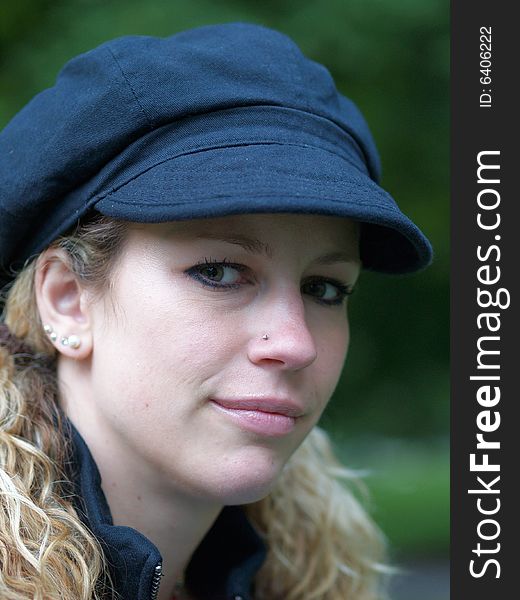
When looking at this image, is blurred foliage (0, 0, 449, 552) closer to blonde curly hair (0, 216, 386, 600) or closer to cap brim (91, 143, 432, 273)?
blonde curly hair (0, 216, 386, 600)

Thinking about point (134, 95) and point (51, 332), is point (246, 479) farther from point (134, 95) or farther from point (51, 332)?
point (134, 95)

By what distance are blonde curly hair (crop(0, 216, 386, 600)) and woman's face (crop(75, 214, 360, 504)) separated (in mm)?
136

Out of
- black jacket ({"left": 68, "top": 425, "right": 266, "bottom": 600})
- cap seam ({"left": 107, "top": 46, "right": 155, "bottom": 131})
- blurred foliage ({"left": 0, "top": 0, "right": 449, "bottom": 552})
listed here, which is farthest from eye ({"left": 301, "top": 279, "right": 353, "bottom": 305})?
blurred foliage ({"left": 0, "top": 0, "right": 449, "bottom": 552})

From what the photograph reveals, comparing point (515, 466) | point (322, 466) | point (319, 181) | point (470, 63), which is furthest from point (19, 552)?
point (470, 63)

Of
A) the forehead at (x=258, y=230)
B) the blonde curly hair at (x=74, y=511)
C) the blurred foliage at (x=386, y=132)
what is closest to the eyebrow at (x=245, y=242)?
the forehead at (x=258, y=230)

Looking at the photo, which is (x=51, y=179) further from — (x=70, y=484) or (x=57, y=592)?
(x=57, y=592)

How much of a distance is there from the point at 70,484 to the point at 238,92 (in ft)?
3.21

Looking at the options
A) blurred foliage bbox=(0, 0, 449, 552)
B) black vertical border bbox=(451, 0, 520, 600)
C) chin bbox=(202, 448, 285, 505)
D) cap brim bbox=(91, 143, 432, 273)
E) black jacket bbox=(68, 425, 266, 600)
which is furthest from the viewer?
blurred foliage bbox=(0, 0, 449, 552)

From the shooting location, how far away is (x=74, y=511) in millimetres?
1988

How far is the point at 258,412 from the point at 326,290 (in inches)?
15.8

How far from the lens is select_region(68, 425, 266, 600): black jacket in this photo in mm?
1954

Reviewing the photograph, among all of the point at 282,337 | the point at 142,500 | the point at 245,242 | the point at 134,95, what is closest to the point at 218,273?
the point at 245,242

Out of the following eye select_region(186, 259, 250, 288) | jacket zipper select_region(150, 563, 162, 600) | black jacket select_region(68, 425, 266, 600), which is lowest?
jacket zipper select_region(150, 563, 162, 600)

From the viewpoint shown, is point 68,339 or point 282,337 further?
point 68,339
